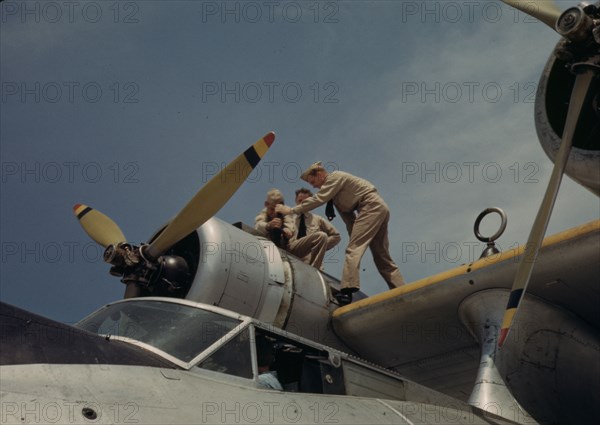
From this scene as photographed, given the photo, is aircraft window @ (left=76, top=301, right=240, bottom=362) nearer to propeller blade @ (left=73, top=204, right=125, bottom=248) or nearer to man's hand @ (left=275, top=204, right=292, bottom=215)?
propeller blade @ (left=73, top=204, right=125, bottom=248)

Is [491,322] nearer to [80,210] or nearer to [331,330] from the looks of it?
[331,330]

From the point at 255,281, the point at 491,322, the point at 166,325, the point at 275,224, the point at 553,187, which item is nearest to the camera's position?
the point at 166,325

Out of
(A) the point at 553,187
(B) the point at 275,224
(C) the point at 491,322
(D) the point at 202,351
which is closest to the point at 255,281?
(B) the point at 275,224

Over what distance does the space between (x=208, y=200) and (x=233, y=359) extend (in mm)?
3747

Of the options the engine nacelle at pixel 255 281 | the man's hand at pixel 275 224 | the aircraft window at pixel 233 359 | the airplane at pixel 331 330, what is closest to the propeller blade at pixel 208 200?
the airplane at pixel 331 330

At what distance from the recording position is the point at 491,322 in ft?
29.4

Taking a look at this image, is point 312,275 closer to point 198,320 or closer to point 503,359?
point 503,359

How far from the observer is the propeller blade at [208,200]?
30.3 ft

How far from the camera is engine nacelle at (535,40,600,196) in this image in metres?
7.85

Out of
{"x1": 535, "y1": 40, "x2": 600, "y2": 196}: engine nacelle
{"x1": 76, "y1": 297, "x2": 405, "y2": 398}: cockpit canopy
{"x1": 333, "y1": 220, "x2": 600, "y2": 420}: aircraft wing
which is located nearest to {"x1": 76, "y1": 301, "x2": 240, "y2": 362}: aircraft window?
{"x1": 76, "y1": 297, "x2": 405, "y2": 398}: cockpit canopy

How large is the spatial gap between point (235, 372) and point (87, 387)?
4.06 ft

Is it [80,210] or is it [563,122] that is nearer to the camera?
[563,122]

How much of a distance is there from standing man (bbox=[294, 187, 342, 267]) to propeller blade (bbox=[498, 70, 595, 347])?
11.4ft

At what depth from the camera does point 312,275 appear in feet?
33.3
